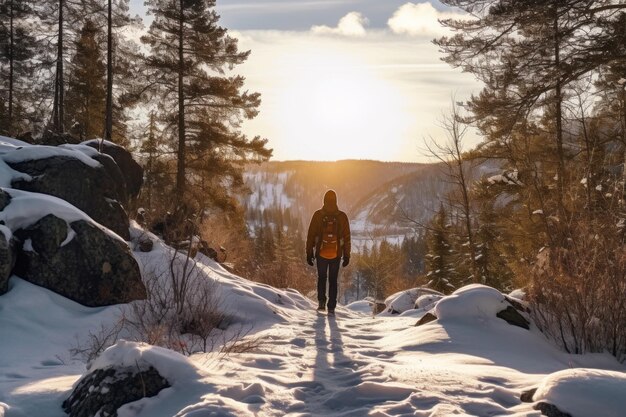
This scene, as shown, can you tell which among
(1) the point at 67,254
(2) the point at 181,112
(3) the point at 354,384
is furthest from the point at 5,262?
(2) the point at 181,112

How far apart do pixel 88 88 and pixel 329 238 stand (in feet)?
69.8

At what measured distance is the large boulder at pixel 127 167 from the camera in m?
13.5

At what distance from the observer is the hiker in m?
8.30

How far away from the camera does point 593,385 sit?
3076 mm

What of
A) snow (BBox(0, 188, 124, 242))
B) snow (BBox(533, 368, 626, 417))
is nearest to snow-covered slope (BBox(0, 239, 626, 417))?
snow (BBox(533, 368, 626, 417))

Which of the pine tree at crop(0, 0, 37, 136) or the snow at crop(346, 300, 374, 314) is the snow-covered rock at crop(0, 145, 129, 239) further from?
the pine tree at crop(0, 0, 37, 136)

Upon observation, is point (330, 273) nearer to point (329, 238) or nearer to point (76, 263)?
point (329, 238)

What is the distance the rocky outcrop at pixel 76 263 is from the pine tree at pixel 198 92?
412 inches

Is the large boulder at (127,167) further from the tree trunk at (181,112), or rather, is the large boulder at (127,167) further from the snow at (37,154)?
the tree trunk at (181,112)

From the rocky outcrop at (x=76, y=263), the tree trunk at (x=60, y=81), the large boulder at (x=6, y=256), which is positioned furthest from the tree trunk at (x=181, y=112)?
the large boulder at (x=6, y=256)

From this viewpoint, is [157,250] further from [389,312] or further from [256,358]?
[256,358]

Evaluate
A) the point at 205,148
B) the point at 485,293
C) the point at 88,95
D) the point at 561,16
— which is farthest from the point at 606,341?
the point at 88,95

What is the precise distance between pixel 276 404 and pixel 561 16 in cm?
813

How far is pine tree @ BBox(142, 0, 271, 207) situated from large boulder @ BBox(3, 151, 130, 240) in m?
7.19
